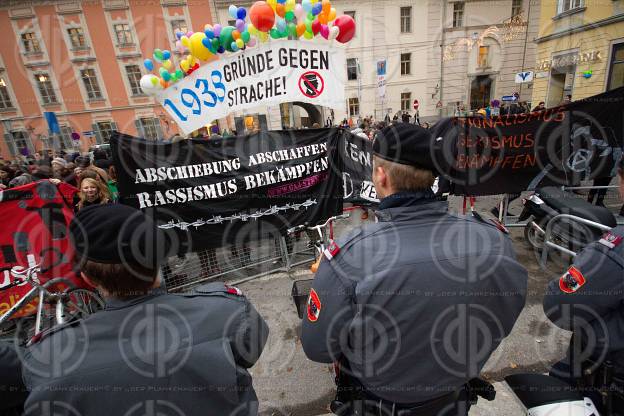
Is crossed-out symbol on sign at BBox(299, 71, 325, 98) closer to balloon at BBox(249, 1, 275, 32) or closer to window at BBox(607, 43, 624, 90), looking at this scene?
balloon at BBox(249, 1, 275, 32)

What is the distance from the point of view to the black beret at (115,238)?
1.10 m

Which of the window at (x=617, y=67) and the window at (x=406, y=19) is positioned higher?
the window at (x=406, y=19)

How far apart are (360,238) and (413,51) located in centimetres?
3030

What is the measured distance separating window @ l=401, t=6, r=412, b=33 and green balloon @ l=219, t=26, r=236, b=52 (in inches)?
1097

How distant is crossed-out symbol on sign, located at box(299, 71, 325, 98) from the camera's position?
4.15 m

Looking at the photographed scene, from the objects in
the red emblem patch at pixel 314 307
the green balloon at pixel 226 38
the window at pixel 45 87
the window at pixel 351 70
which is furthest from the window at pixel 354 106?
the red emblem patch at pixel 314 307

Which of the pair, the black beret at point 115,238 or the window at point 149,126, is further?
the window at point 149,126

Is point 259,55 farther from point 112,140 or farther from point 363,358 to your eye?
point 363,358

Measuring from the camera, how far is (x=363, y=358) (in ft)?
4.58

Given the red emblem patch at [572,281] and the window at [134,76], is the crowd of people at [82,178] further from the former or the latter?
the window at [134,76]

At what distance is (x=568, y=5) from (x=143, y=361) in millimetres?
17809

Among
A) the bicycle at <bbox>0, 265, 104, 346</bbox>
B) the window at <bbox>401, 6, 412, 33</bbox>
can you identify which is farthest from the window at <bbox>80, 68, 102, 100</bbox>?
the bicycle at <bbox>0, 265, 104, 346</bbox>

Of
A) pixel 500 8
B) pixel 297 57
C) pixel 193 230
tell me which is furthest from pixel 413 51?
pixel 193 230

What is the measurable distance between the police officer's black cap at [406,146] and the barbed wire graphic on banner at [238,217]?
2.93 meters
